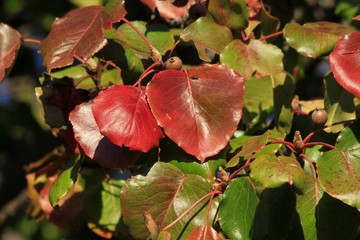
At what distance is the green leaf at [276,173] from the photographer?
1261mm

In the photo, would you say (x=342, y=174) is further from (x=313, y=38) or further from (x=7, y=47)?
(x=7, y=47)

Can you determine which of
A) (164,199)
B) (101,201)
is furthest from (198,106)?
(101,201)

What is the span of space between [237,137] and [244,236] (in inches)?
13.9

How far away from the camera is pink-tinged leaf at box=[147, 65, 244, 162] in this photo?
1.36 metres

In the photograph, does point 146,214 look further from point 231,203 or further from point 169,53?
point 169,53

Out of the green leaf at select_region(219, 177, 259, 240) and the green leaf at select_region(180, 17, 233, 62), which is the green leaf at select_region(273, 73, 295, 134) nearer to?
the green leaf at select_region(180, 17, 233, 62)

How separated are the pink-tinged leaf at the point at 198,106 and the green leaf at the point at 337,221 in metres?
0.21

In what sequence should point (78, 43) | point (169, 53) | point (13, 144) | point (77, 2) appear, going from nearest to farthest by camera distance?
point (78, 43), point (169, 53), point (77, 2), point (13, 144)

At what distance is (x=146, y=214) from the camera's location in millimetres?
1368

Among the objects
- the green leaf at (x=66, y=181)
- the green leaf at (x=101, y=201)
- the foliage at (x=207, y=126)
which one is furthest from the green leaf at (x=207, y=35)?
the green leaf at (x=101, y=201)

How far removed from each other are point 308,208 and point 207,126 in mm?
233

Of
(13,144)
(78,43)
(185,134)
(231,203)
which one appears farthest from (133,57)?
(13,144)

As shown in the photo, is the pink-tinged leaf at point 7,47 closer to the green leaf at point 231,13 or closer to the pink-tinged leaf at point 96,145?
the pink-tinged leaf at point 96,145

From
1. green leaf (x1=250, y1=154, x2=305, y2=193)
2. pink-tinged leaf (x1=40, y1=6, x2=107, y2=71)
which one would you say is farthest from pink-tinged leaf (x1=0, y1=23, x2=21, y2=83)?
green leaf (x1=250, y1=154, x2=305, y2=193)
